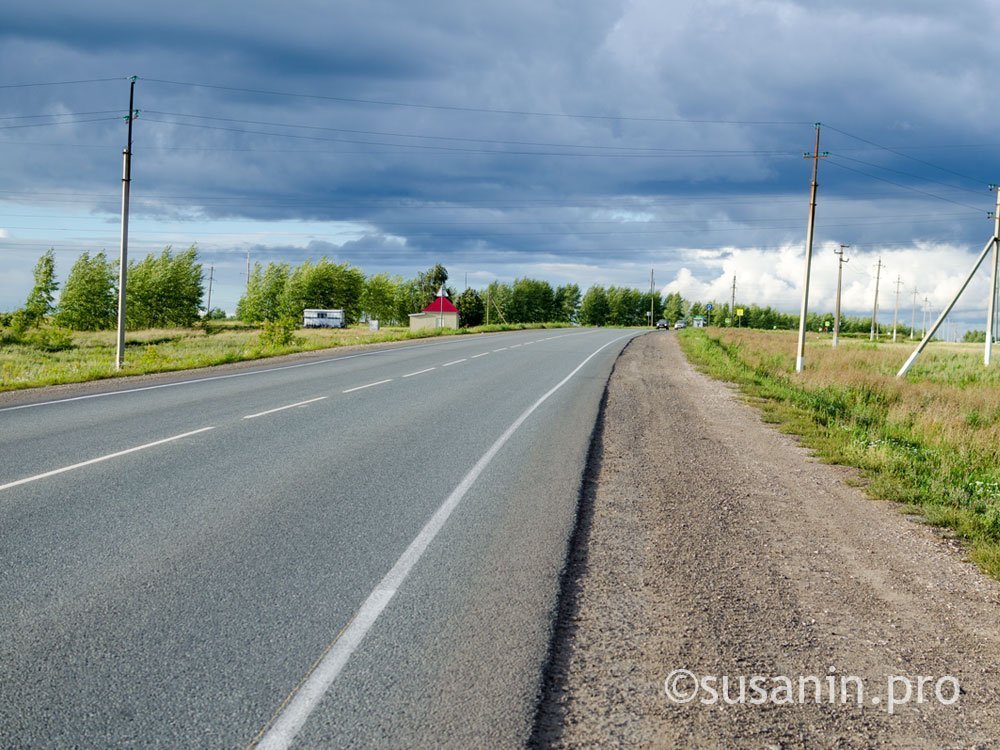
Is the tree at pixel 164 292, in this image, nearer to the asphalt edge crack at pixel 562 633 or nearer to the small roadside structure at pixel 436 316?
the small roadside structure at pixel 436 316

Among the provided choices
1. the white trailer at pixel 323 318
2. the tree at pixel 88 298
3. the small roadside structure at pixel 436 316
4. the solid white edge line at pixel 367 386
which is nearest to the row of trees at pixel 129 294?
the tree at pixel 88 298

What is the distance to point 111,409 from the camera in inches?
552

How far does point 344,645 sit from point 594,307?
173692mm

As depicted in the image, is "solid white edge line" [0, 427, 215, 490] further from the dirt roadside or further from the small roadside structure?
the small roadside structure

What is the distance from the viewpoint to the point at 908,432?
14234mm

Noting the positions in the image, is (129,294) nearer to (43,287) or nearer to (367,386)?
(43,287)

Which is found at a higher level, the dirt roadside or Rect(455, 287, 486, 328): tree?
Rect(455, 287, 486, 328): tree

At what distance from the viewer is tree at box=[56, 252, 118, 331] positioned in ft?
364

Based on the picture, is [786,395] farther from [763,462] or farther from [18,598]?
[18,598]

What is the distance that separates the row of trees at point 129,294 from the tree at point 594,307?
83.0 m

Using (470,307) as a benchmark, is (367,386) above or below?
below

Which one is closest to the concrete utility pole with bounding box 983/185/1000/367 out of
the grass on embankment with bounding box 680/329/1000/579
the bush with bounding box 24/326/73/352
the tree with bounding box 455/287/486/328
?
the grass on embankment with bounding box 680/329/1000/579

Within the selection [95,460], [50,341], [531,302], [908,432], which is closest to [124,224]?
[95,460]

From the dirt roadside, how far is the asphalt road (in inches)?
12.2
